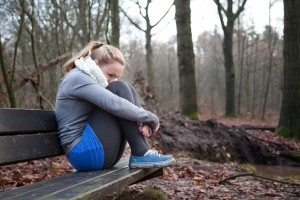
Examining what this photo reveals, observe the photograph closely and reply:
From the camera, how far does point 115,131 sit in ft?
11.6

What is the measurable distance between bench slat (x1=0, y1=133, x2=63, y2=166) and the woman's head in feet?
2.18

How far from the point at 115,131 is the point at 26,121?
716 mm

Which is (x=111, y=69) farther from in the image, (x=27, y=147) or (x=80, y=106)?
(x=27, y=147)

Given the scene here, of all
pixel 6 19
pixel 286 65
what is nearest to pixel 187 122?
pixel 286 65

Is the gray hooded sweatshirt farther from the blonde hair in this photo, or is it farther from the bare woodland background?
the bare woodland background

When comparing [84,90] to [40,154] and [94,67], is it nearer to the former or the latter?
[94,67]

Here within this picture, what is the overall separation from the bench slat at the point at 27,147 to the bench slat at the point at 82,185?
249 mm

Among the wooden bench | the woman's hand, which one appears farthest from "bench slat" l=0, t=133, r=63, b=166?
the woman's hand

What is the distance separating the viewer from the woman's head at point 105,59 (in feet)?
12.0

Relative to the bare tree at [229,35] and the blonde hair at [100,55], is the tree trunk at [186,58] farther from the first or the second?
the bare tree at [229,35]

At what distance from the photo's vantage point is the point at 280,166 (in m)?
8.63

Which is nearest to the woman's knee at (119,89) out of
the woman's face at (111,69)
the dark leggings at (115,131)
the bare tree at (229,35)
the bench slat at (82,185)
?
the dark leggings at (115,131)

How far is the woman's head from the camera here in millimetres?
3656

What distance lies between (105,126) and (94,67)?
50 centimetres
